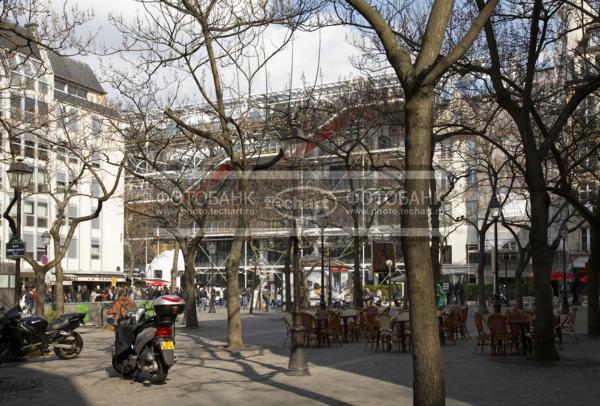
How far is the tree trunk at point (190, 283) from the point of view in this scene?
25.1 meters

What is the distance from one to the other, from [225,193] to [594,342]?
27.7m

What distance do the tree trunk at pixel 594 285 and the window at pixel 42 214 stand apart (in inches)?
1897

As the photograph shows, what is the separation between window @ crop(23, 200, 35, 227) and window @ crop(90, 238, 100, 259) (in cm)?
746

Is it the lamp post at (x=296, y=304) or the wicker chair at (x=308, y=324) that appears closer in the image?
the lamp post at (x=296, y=304)

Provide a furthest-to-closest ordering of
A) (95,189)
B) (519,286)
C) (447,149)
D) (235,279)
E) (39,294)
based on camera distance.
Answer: (95,189)
(519,286)
(447,149)
(39,294)
(235,279)

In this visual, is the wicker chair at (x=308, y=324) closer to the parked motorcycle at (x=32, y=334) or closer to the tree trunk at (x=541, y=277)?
the parked motorcycle at (x=32, y=334)

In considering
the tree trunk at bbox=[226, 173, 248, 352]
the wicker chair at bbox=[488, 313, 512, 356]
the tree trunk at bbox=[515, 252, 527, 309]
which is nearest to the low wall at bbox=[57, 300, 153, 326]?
the tree trunk at bbox=[226, 173, 248, 352]

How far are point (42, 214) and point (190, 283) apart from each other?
38.0 metres

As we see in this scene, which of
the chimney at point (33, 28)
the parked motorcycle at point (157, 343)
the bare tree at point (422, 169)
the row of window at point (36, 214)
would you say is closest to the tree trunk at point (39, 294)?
the chimney at point (33, 28)

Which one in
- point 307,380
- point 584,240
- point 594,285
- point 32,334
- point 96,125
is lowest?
point 307,380

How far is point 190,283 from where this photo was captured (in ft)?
85.3

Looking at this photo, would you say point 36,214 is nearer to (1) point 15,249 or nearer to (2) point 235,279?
(1) point 15,249

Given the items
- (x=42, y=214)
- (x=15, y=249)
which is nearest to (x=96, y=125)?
(x=15, y=249)

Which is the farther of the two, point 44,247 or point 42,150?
point 44,247
